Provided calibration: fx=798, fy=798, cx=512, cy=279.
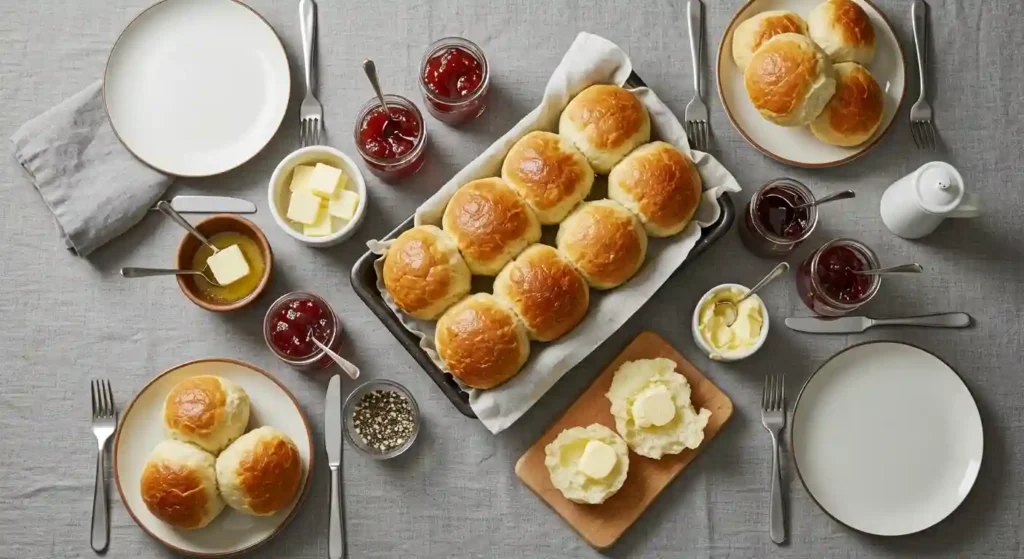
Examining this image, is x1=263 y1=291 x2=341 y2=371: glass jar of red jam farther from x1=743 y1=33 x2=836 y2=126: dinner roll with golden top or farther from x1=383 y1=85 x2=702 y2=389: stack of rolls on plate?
x1=743 y1=33 x2=836 y2=126: dinner roll with golden top

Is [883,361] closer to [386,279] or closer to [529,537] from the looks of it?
[529,537]

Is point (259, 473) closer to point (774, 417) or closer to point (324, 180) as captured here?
point (324, 180)

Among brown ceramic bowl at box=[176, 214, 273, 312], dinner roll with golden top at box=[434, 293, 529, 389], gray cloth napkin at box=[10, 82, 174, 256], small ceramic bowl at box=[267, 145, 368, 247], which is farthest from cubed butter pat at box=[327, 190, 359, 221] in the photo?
gray cloth napkin at box=[10, 82, 174, 256]

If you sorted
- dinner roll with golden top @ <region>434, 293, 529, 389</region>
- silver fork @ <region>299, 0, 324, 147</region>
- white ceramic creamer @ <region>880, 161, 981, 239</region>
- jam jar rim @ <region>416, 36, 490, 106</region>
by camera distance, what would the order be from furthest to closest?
silver fork @ <region>299, 0, 324, 147</region> < jam jar rim @ <region>416, 36, 490, 106</region> < white ceramic creamer @ <region>880, 161, 981, 239</region> < dinner roll with golden top @ <region>434, 293, 529, 389</region>

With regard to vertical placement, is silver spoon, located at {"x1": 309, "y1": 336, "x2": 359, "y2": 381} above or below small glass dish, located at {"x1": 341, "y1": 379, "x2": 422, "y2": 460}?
above

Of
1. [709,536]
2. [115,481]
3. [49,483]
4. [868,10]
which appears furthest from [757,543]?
[49,483]

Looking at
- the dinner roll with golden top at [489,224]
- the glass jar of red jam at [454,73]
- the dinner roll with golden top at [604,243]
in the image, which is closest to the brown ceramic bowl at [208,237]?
the dinner roll with golden top at [489,224]

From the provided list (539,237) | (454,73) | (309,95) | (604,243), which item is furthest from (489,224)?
(309,95)
